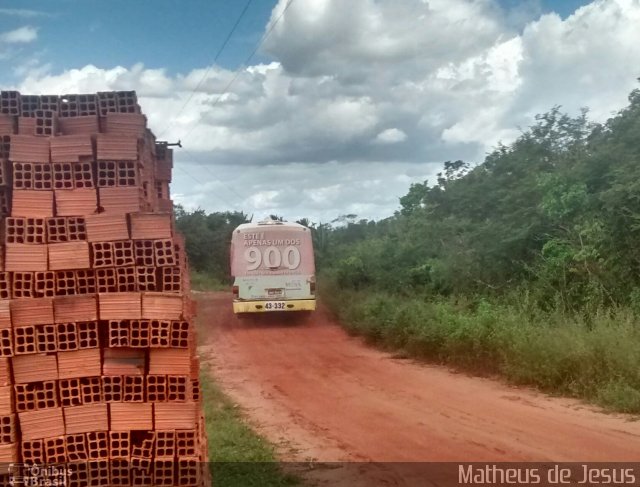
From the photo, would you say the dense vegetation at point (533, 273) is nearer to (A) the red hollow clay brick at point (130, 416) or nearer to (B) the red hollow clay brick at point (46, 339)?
(A) the red hollow clay brick at point (130, 416)

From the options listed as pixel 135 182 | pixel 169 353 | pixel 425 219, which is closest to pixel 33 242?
pixel 135 182

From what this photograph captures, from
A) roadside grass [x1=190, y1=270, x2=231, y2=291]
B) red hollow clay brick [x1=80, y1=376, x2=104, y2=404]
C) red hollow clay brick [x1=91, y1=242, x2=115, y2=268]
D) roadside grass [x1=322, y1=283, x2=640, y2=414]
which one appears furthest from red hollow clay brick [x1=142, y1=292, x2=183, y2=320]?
roadside grass [x1=190, y1=270, x2=231, y2=291]

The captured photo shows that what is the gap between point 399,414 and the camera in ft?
33.0

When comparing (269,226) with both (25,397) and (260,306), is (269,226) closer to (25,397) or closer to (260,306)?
(260,306)

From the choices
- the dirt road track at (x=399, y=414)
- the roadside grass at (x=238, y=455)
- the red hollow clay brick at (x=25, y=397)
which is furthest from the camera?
the dirt road track at (x=399, y=414)

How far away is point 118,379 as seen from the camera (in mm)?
5996

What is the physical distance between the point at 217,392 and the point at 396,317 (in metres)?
5.63

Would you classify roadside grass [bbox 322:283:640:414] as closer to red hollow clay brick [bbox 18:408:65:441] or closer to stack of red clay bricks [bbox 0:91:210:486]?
stack of red clay bricks [bbox 0:91:210:486]

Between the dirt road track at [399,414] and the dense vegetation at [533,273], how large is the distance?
629 millimetres

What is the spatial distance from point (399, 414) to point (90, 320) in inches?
210

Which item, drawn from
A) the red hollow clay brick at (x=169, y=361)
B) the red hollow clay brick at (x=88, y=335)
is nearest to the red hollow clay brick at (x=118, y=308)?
the red hollow clay brick at (x=88, y=335)

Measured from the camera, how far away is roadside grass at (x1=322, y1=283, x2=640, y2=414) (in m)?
10.1

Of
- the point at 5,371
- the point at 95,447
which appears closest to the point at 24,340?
the point at 5,371

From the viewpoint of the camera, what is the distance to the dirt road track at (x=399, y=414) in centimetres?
800
